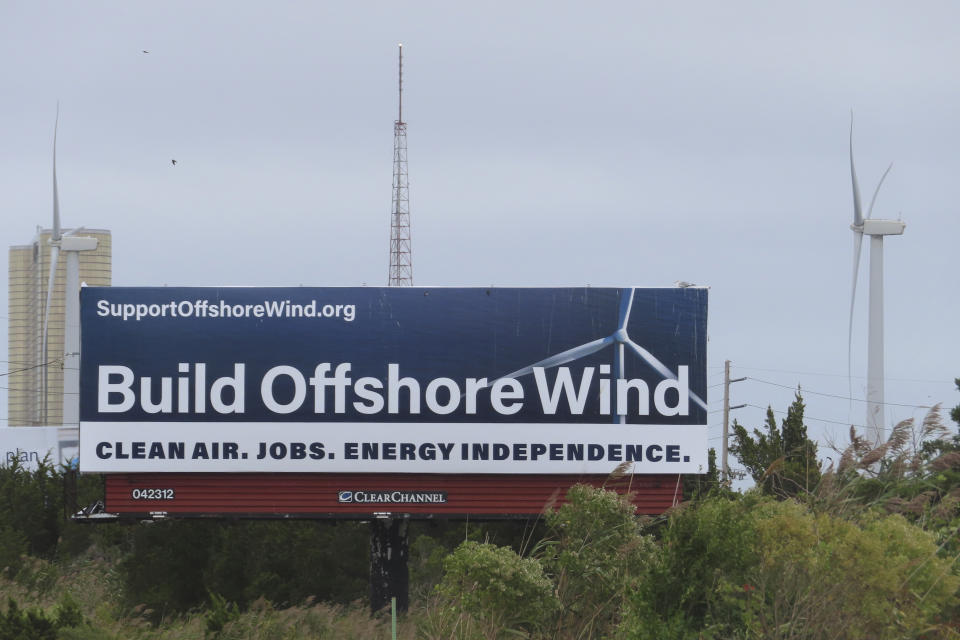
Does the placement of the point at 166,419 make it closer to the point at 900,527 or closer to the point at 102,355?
the point at 102,355

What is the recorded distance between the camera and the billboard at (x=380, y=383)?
2480cm

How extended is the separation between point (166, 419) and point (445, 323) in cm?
569

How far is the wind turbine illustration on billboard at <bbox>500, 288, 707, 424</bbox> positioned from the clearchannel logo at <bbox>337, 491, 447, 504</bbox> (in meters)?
2.65

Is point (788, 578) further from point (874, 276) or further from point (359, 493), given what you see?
point (874, 276)

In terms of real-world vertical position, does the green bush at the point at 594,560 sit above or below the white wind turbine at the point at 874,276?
below

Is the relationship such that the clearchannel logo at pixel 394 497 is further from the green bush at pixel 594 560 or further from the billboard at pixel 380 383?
the green bush at pixel 594 560

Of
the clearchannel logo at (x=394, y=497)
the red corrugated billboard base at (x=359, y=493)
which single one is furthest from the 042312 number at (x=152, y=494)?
the clearchannel logo at (x=394, y=497)

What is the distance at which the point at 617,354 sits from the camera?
81.7 ft

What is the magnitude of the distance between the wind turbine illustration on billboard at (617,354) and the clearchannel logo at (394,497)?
2654mm

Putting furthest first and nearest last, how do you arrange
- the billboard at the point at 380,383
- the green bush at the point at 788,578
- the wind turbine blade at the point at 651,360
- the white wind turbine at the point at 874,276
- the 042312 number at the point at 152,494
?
the white wind turbine at the point at 874,276, the 042312 number at the point at 152,494, the wind turbine blade at the point at 651,360, the billboard at the point at 380,383, the green bush at the point at 788,578

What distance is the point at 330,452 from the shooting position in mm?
24797

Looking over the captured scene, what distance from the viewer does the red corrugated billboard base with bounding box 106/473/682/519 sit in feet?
81.8

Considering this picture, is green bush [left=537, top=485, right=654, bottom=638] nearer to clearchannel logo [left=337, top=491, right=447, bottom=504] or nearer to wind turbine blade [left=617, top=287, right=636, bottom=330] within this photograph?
clearchannel logo [left=337, top=491, right=447, bottom=504]

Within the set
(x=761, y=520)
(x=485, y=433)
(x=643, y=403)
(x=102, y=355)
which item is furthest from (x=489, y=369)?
(x=761, y=520)
